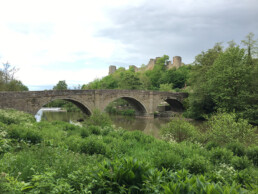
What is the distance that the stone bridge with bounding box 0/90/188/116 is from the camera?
62.6ft

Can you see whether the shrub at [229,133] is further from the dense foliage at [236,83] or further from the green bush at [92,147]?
the dense foliage at [236,83]

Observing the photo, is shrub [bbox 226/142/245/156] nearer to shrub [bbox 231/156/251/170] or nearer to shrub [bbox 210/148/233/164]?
shrub [bbox 210/148/233/164]

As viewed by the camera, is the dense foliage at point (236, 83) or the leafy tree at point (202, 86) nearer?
the dense foliage at point (236, 83)

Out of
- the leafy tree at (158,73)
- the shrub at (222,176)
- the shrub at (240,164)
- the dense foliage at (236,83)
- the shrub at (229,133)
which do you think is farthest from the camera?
the leafy tree at (158,73)

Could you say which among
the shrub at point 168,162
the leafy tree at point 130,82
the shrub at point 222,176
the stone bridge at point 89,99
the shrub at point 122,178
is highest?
the leafy tree at point 130,82

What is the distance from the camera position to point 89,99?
2555cm

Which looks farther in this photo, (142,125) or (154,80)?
(154,80)

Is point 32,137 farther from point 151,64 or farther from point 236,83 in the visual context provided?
point 151,64

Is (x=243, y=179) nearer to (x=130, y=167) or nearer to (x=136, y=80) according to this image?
(x=130, y=167)

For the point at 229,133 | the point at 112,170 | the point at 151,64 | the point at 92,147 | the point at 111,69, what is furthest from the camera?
the point at 111,69

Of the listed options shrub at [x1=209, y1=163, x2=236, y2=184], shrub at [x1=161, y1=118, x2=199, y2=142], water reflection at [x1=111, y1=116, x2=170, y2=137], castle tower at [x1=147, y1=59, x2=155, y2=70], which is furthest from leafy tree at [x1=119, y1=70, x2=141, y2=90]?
shrub at [x1=209, y1=163, x2=236, y2=184]

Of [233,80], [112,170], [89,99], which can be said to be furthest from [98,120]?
[233,80]

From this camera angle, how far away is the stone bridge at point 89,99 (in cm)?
1910

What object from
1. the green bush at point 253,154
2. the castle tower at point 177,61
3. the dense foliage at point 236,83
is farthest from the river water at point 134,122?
the castle tower at point 177,61
